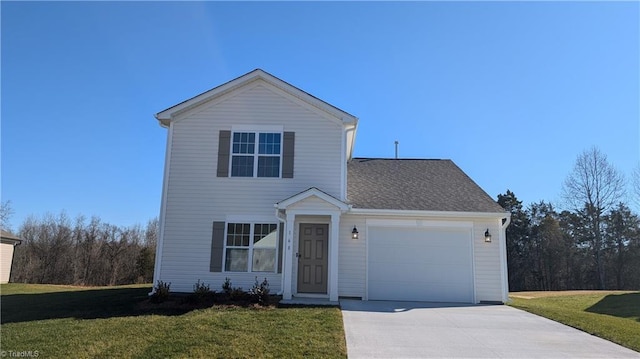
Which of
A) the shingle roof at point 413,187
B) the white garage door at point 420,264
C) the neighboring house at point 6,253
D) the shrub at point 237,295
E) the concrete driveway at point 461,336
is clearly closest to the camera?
the concrete driveway at point 461,336

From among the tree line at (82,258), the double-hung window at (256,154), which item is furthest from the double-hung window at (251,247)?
the tree line at (82,258)

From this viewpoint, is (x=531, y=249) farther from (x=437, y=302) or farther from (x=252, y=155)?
(x=252, y=155)

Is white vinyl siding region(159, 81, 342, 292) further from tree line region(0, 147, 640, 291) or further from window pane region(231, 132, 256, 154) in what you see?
tree line region(0, 147, 640, 291)

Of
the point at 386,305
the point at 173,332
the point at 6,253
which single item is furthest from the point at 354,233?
the point at 6,253

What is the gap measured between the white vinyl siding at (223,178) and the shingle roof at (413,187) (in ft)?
5.36

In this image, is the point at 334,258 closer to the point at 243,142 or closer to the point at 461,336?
the point at 461,336

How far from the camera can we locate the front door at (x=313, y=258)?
1198 centimetres

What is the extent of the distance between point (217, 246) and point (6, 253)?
20120mm

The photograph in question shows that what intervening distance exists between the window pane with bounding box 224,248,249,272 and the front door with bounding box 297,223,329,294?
1555 millimetres

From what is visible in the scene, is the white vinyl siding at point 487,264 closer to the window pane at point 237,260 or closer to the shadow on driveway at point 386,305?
the shadow on driveway at point 386,305

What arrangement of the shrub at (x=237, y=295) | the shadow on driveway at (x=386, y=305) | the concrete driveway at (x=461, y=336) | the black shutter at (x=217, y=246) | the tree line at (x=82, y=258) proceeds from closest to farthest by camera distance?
the concrete driveway at (x=461, y=336) → the shadow on driveway at (x=386, y=305) → the shrub at (x=237, y=295) → the black shutter at (x=217, y=246) → the tree line at (x=82, y=258)

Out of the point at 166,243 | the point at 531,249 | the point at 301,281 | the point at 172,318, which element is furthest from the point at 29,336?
the point at 531,249

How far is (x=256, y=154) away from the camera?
12711 millimetres

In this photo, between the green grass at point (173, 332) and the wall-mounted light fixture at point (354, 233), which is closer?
the green grass at point (173, 332)
